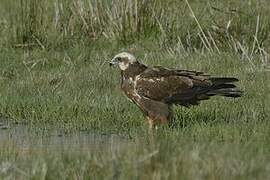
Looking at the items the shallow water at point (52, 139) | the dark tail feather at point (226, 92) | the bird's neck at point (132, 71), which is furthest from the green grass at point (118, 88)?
the bird's neck at point (132, 71)

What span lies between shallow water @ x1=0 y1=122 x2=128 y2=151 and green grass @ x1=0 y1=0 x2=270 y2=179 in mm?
126

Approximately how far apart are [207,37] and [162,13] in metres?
0.80

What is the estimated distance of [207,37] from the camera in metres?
11.6

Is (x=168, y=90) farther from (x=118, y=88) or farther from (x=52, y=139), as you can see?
(x=118, y=88)

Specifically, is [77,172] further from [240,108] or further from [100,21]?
[100,21]

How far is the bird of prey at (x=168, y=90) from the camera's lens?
7.49m

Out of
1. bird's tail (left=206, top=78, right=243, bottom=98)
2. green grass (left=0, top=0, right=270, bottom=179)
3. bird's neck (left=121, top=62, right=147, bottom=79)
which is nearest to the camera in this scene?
green grass (left=0, top=0, right=270, bottom=179)

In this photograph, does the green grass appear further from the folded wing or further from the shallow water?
the folded wing

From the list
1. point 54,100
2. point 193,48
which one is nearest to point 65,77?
point 54,100

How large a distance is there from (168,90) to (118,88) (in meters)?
2.07

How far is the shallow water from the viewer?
688 cm

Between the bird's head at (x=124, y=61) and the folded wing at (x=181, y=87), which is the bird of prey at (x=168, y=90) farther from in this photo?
the bird's head at (x=124, y=61)

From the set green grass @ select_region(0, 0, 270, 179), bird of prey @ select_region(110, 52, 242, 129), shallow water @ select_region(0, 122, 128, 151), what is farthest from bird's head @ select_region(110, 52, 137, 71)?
shallow water @ select_region(0, 122, 128, 151)

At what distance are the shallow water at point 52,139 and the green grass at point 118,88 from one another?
126mm
